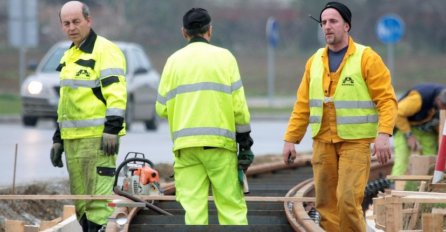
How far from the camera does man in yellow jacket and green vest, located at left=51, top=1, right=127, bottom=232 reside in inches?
438

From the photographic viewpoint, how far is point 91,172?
36.9 ft

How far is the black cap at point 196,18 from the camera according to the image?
395 inches

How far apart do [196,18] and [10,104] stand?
105ft

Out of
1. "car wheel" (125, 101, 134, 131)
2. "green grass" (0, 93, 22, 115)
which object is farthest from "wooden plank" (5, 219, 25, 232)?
"green grass" (0, 93, 22, 115)

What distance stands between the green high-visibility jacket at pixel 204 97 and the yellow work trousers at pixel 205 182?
0.10 m

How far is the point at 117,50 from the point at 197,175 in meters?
1.56

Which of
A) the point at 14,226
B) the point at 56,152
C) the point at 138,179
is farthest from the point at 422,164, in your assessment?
the point at 14,226

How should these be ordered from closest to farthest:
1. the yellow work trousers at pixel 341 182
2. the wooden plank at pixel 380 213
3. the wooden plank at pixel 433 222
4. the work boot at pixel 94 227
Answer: the wooden plank at pixel 433 222
the wooden plank at pixel 380 213
the yellow work trousers at pixel 341 182
the work boot at pixel 94 227

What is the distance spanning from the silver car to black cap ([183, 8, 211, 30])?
57.3 feet

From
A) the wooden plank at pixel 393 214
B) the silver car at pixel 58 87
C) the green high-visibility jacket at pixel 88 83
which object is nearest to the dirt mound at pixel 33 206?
the green high-visibility jacket at pixel 88 83

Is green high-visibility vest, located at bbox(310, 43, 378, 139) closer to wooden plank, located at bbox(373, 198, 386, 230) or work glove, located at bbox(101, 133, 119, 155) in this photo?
wooden plank, located at bbox(373, 198, 386, 230)

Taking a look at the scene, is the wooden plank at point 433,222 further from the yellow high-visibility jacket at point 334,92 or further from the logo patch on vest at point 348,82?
the logo patch on vest at point 348,82

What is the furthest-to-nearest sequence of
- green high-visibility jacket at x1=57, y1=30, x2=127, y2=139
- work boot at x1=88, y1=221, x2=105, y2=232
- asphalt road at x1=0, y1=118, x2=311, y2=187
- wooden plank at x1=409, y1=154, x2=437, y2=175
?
asphalt road at x1=0, y1=118, x2=311, y2=187 → wooden plank at x1=409, y1=154, x2=437, y2=175 → work boot at x1=88, y1=221, x2=105, y2=232 → green high-visibility jacket at x1=57, y1=30, x2=127, y2=139

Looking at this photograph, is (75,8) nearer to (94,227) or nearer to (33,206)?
(94,227)
